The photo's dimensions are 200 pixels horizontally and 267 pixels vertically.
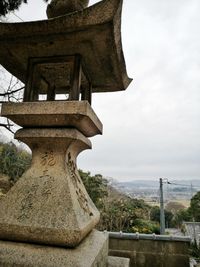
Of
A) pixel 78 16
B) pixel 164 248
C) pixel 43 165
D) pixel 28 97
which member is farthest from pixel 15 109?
pixel 164 248

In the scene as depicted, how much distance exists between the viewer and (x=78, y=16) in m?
2.04

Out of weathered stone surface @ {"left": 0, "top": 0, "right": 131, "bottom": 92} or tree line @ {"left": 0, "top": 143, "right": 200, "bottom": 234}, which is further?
tree line @ {"left": 0, "top": 143, "right": 200, "bottom": 234}

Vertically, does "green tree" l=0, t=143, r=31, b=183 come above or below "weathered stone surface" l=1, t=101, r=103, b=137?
above

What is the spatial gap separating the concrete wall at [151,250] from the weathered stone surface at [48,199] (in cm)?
315

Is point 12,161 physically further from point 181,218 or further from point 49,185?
point 181,218

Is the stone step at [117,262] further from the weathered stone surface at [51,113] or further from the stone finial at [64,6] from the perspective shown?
the stone finial at [64,6]

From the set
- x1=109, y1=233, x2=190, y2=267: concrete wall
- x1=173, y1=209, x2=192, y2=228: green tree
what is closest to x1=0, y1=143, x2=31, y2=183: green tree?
x1=109, y1=233, x2=190, y2=267: concrete wall

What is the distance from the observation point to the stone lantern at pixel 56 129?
72.1 inches

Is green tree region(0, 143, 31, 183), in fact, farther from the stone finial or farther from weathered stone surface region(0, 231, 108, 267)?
weathered stone surface region(0, 231, 108, 267)

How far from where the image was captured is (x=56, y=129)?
2.23m

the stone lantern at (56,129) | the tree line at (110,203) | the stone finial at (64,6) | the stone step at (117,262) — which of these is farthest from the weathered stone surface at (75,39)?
the tree line at (110,203)

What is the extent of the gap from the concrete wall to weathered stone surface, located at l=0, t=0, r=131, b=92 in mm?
4017

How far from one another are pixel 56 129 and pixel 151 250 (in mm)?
4104

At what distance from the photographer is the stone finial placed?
2.45m
